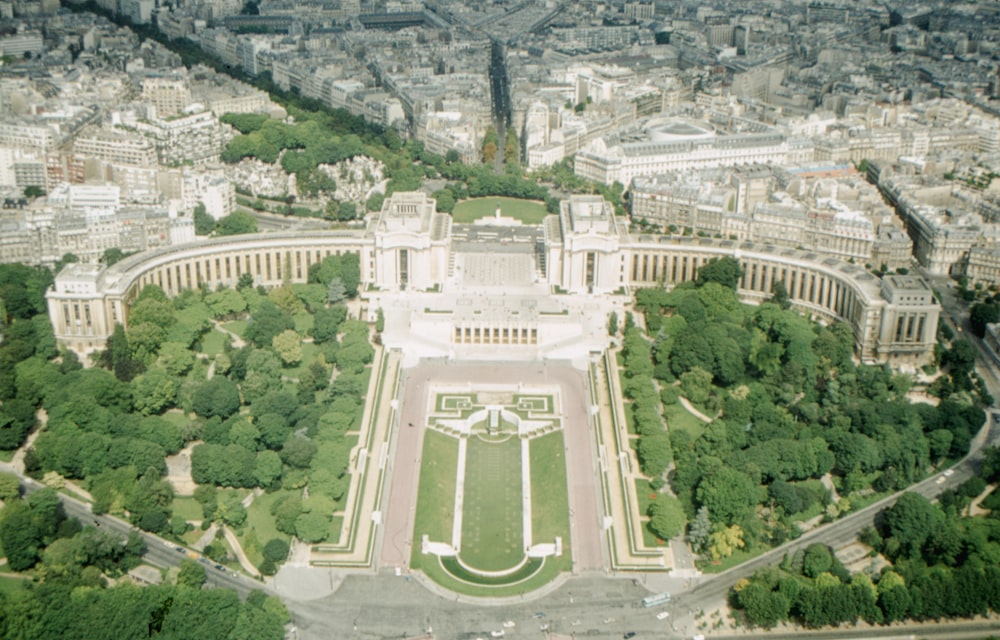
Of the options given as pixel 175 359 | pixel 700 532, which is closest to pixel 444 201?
pixel 175 359

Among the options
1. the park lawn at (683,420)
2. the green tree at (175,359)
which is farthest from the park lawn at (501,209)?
the park lawn at (683,420)

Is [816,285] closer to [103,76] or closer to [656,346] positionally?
[656,346]

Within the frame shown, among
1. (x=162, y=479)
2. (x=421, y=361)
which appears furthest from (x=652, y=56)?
(x=162, y=479)

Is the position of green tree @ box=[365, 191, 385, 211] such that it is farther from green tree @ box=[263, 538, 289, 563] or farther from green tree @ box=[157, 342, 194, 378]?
green tree @ box=[263, 538, 289, 563]

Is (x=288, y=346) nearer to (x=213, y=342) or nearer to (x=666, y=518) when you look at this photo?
(x=213, y=342)

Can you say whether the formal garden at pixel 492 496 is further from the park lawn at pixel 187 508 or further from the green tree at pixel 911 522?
the green tree at pixel 911 522

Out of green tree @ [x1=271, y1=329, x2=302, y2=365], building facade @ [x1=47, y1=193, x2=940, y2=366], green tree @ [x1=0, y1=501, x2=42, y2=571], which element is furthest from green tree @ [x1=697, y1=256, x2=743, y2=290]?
green tree @ [x1=0, y1=501, x2=42, y2=571]
